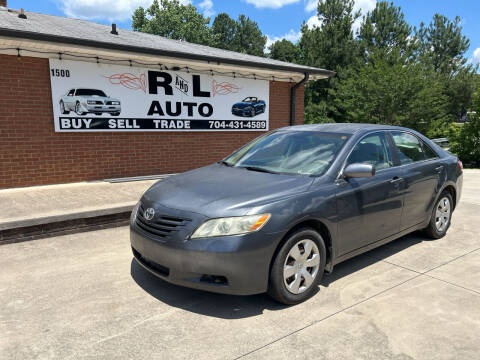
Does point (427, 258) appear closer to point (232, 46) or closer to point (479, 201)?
point (479, 201)

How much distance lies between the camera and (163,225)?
3.12 metres

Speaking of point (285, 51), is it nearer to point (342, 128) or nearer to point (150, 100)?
point (150, 100)

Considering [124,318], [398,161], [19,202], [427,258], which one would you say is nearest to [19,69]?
[19,202]

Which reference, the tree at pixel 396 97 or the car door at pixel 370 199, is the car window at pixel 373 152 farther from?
the tree at pixel 396 97

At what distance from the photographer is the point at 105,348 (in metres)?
2.60

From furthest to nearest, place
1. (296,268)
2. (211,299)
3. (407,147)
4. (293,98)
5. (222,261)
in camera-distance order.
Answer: (293,98)
(407,147)
(211,299)
(296,268)
(222,261)

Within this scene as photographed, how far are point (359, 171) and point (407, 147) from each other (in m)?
1.50

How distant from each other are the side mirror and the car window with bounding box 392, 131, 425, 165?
1.07m

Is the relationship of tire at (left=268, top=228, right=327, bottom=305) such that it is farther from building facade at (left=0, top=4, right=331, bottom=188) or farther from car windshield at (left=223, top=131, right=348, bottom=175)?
building facade at (left=0, top=4, right=331, bottom=188)

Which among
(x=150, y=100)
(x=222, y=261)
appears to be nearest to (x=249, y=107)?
(x=150, y=100)

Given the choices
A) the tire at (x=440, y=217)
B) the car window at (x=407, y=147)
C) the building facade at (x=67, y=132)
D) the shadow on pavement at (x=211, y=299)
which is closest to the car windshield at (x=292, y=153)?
the car window at (x=407, y=147)

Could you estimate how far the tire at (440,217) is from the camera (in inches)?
192

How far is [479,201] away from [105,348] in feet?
25.0

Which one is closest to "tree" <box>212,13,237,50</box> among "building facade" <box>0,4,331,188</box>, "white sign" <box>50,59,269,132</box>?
"white sign" <box>50,59,269,132</box>
